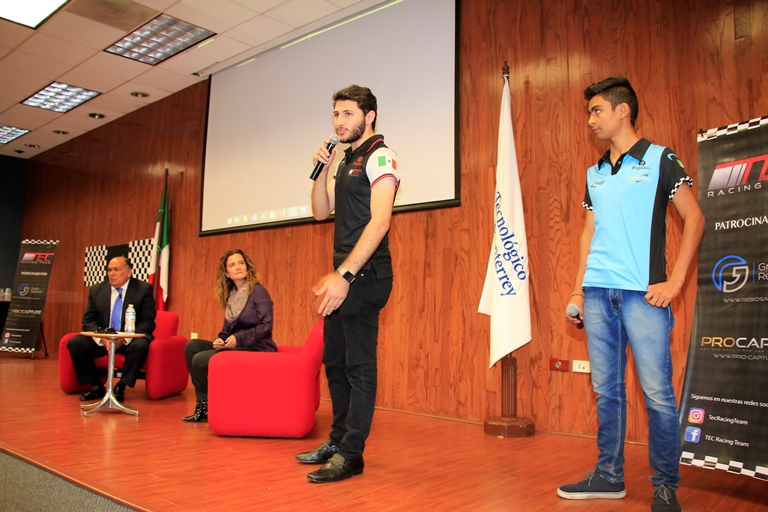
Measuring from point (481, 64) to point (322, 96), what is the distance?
1595 mm

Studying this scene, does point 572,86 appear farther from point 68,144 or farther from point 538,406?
point 68,144

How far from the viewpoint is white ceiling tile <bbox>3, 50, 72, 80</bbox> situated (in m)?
5.99

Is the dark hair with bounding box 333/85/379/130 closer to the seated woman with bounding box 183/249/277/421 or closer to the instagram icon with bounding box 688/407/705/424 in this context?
the seated woman with bounding box 183/249/277/421

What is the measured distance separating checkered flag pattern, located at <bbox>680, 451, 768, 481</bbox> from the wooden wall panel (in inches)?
30.2

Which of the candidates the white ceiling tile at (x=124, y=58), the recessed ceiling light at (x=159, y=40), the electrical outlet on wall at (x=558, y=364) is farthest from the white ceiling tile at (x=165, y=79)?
the electrical outlet on wall at (x=558, y=364)

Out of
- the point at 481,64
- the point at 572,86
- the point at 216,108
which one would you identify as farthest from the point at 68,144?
the point at 572,86

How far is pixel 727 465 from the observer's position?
2.38m

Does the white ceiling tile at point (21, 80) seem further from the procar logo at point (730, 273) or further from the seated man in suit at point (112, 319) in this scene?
the procar logo at point (730, 273)

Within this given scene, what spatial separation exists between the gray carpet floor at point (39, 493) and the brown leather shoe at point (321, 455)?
79cm

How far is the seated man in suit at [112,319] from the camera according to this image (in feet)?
14.8

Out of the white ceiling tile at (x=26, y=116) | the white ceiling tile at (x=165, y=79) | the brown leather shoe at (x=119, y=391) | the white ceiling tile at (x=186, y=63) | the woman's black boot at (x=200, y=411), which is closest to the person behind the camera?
the woman's black boot at (x=200, y=411)

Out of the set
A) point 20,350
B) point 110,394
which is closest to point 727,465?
point 110,394

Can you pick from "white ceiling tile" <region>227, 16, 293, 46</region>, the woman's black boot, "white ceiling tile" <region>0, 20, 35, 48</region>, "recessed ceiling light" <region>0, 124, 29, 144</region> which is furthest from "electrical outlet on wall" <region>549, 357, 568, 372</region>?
"recessed ceiling light" <region>0, 124, 29, 144</region>

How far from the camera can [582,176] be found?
362 centimetres
